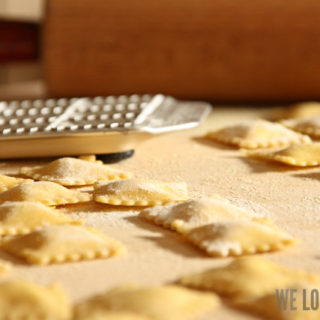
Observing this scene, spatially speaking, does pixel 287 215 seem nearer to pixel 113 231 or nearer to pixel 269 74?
pixel 113 231

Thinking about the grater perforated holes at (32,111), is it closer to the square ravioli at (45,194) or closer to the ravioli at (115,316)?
the square ravioli at (45,194)

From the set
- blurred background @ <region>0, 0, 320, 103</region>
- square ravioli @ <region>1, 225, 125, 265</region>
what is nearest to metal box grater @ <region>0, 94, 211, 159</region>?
square ravioli @ <region>1, 225, 125, 265</region>

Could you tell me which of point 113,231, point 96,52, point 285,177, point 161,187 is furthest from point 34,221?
point 96,52

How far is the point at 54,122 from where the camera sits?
1.11 meters

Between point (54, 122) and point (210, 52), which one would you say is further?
point (210, 52)

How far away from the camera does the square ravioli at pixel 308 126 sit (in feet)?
4.29

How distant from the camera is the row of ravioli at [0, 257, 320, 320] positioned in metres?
0.50

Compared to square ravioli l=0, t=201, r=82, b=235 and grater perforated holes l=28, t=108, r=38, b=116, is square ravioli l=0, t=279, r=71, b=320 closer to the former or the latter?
square ravioli l=0, t=201, r=82, b=235

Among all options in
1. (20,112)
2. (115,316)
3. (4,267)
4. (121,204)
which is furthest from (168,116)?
(115,316)

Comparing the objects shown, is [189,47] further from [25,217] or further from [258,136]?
[25,217]

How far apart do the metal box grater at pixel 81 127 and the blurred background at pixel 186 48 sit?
68 cm

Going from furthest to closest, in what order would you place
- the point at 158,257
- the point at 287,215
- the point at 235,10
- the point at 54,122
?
the point at 235,10 < the point at 54,122 < the point at 287,215 < the point at 158,257

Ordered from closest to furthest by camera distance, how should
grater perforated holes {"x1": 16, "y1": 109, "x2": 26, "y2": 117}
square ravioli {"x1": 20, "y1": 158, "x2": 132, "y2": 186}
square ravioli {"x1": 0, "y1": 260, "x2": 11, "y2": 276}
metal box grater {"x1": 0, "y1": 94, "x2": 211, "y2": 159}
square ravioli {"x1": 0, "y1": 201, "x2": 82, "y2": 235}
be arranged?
1. square ravioli {"x1": 0, "y1": 260, "x2": 11, "y2": 276}
2. square ravioli {"x1": 0, "y1": 201, "x2": 82, "y2": 235}
3. square ravioli {"x1": 20, "y1": 158, "x2": 132, "y2": 186}
4. metal box grater {"x1": 0, "y1": 94, "x2": 211, "y2": 159}
5. grater perforated holes {"x1": 16, "y1": 109, "x2": 26, "y2": 117}

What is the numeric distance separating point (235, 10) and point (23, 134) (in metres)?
1.07
